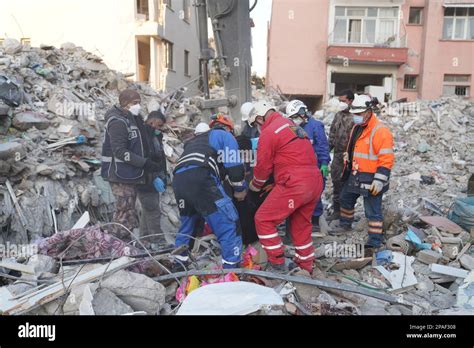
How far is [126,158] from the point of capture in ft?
13.2

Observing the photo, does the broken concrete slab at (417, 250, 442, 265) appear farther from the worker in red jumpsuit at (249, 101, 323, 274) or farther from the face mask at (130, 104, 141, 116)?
the face mask at (130, 104, 141, 116)

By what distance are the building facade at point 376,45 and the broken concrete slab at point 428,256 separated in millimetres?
14112

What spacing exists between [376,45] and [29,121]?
15663mm

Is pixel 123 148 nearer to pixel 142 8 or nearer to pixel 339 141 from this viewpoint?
pixel 339 141

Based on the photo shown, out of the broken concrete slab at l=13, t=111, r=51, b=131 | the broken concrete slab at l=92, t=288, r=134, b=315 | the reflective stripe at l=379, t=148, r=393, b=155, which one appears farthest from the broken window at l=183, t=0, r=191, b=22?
the broken concrete slab at l=92, t=288, r=134, b=315

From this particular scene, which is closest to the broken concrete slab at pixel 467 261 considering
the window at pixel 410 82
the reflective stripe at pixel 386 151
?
the reflective stripe at pixel 386 151

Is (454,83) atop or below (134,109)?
atop

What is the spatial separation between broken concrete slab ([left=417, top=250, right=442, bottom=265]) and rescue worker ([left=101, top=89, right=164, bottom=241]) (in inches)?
120

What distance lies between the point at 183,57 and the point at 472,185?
49.8 feet

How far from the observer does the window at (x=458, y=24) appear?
56.1 feet

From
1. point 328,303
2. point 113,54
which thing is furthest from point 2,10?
point 328,303

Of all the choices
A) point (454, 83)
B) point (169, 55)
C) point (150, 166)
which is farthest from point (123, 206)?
point (454, 83)

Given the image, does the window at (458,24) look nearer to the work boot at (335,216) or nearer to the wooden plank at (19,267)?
the work boot at (335,216)

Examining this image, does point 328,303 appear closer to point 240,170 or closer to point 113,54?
point 240,170
